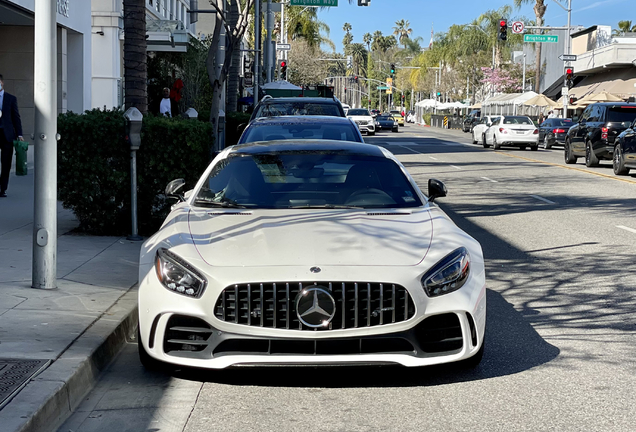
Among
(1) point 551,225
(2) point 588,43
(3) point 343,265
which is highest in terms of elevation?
(2) point 588,43

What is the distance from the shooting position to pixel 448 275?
521cm

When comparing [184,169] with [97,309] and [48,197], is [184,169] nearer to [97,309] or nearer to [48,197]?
[48,197]

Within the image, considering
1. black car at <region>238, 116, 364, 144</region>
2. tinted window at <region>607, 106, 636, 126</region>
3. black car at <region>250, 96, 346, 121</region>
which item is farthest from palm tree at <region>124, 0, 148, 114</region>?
tinted window at <region>607, 106, 636, 126</region>

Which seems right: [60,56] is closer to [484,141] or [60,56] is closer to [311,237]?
[484,141]

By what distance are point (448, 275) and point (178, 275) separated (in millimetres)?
1560

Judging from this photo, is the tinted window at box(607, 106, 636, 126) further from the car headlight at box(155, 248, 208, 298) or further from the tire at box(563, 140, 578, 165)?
the car headlight at box(155, 248, 208, 298)

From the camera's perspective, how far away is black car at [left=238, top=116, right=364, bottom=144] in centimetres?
1123

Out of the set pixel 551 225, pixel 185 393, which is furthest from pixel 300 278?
→ pixel 551 225

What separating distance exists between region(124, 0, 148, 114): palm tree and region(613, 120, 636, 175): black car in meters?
13.7

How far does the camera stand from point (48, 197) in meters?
7.15

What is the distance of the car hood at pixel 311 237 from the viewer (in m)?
5.18

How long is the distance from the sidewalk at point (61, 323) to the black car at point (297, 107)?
580 cm

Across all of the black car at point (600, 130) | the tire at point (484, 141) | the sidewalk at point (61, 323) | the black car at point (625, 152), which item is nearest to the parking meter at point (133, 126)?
the sidewalk at point (61, 323)

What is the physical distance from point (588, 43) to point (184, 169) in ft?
230
